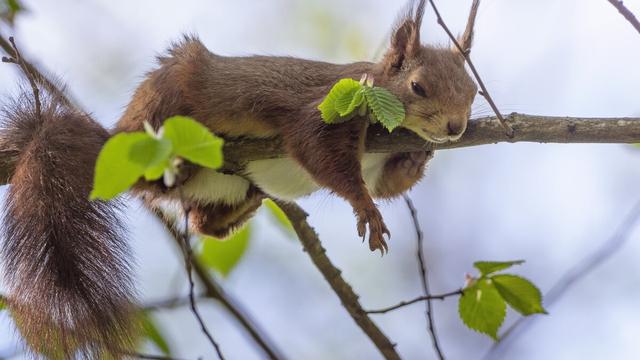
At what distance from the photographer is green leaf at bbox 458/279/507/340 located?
2.72m

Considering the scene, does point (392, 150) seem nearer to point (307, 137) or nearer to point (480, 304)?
point (307, 137)

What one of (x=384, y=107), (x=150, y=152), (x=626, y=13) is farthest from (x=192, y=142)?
(x=626, y=13)

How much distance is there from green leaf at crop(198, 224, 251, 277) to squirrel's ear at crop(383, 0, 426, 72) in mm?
938

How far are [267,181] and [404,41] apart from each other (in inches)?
30.0

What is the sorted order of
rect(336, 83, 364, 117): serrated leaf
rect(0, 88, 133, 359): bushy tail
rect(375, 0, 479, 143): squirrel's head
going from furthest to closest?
rect(375, 0, 479, 143): squirrel's head
rect(0, 88, 133, 359): bushy tail
rect(336, 83, 364, 117): serrated leaf

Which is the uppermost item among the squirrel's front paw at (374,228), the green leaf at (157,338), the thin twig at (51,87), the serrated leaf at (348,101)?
the thin twig at (51,87)

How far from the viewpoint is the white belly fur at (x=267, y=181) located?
3328 millimetres

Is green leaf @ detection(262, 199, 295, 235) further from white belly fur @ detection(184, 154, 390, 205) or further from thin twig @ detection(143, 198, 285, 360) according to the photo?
thin twig @ detection(143, 198, 285, 360)

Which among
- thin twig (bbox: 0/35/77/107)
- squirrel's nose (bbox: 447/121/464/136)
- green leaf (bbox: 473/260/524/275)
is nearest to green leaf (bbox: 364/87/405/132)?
squirrel's nose (bbox: 447/121/464/136)

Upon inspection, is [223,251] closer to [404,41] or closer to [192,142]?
[404,41]

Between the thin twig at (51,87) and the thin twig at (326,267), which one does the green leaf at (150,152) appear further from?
the thin twig at (326,267)

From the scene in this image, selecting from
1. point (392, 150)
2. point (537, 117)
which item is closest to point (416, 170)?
point (392, 150)

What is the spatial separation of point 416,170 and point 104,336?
1.47 m

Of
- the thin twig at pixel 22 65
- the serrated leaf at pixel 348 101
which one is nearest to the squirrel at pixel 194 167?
the thin twig at pixel 22 65
